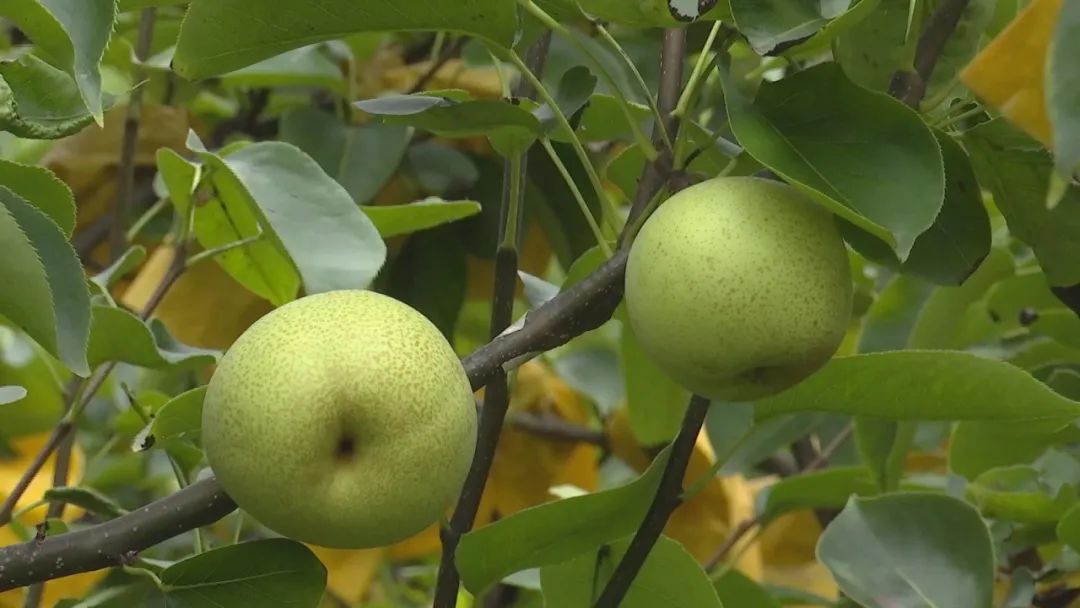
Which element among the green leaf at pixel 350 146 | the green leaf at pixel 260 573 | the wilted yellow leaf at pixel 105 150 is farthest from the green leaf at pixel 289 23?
the wilted yellow leaf at pixel 105 150

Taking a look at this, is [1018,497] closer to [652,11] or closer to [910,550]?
[910,550]

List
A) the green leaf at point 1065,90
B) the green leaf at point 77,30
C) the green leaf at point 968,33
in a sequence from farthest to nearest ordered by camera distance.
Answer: the green leaf at point 968,33
the green leaf at point 77,30
the green leaf at point 1065,90

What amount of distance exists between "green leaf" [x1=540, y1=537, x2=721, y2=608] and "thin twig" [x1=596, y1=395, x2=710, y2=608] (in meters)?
0.06

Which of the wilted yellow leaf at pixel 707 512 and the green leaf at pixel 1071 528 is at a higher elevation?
the green leaf at pixel 1071 528

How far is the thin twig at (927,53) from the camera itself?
0.71 metres

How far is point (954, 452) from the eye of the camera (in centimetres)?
114

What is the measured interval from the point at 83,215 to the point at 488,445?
0.86m

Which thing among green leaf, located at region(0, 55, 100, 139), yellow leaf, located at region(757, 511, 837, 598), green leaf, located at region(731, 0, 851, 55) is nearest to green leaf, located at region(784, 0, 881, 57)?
green leaf, located at region(731, 0, 851, 55)

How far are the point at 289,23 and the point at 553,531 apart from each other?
0.31m

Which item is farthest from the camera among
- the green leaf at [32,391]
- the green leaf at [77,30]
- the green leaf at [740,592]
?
the green leaf at [32,391]

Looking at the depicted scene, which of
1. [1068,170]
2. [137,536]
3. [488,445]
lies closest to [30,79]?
[137,536]

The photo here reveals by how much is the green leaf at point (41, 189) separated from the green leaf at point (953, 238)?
17.1 inches

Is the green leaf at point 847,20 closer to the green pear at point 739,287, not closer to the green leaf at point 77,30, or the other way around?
the green pear at point 739,287

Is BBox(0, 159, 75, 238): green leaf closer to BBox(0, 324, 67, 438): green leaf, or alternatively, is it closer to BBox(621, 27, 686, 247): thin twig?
BBox(621, 27, 686, 247): thin twig
